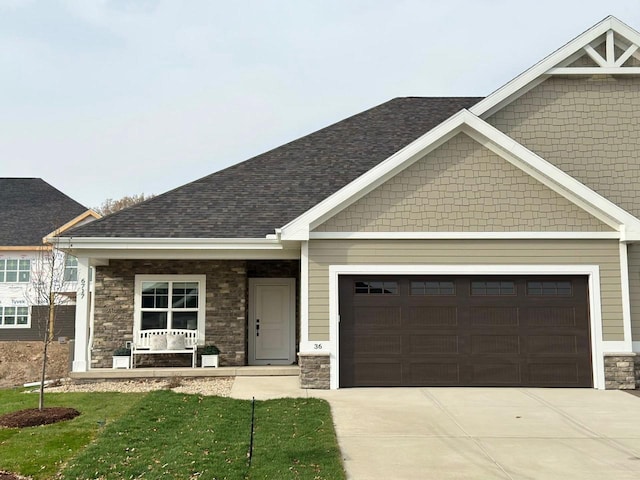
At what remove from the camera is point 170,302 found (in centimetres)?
1315

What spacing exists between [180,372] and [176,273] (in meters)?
2.39

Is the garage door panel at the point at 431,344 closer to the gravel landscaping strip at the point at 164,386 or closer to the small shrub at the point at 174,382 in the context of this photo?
the gravel landscaping strip at the point at 164,386

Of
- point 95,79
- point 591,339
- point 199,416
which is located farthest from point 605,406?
point 95,79

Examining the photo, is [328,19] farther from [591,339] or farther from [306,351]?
[591,339]

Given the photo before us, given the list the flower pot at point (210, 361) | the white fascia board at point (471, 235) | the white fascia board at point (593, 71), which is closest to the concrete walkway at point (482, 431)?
the flower pot at point (210, 361)

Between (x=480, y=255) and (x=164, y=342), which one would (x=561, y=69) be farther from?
(x=164, y=342)

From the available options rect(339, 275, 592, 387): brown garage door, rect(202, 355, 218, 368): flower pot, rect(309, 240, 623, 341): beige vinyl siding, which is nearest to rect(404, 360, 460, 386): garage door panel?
rect(339, 275, 592, 387): brown garage door

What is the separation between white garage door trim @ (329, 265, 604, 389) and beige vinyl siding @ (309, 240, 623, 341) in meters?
0.08

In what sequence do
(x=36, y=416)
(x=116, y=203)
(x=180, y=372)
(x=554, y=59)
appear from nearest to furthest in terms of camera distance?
1. (x=36, y=416)
2. (x=180, y=372)
3. (x=554, y=59)
4. (x=116, y=203)

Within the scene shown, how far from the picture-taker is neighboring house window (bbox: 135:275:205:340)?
13109 millimetres

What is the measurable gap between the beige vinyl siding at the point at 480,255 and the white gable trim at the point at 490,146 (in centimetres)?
48

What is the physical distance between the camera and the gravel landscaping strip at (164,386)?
10711mm

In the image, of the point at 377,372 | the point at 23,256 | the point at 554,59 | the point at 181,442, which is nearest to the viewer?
the point at 181,442

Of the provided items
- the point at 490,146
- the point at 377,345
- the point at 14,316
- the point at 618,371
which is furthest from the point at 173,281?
the point at 14,316
